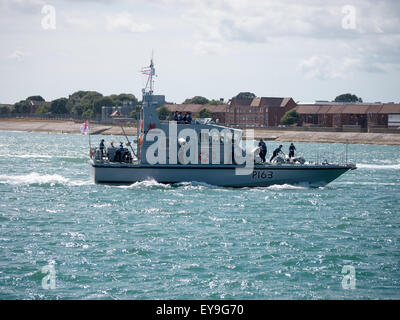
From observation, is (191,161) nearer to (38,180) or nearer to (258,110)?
(38,180)

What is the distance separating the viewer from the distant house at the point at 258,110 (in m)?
164

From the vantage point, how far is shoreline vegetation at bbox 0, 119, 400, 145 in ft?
367

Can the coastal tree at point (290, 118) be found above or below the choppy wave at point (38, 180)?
above

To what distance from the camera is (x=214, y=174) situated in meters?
32.6

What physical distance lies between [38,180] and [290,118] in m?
121

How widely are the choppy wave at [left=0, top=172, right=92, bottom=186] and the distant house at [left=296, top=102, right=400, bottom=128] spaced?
11537 cm

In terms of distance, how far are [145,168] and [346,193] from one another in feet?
33.2

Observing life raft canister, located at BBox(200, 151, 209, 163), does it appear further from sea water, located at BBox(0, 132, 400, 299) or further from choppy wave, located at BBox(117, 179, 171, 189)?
→ choppy wave, located at BBox(117, 179, 171, 189)

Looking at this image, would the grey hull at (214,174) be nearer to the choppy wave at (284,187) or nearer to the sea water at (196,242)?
the choppy wave at (284,187)

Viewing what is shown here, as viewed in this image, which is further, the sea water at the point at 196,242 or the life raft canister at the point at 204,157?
the life raft canister at the point at 204,157

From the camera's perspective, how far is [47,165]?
5062 centimetres

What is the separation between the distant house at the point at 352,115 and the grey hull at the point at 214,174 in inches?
4597

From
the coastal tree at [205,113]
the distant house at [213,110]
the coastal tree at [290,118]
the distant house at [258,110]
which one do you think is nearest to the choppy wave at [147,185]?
the coastal tree at [290,118]

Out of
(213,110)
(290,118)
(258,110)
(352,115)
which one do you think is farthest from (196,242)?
(213,110)
